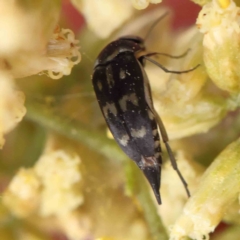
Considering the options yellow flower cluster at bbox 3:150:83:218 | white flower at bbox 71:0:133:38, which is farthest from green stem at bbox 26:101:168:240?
white flower at bbox 71:0:133:38

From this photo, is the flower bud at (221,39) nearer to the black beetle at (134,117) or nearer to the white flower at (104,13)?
the black beetle at (134,117)

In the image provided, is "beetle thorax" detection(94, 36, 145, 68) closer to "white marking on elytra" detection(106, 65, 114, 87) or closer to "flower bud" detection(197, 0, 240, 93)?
"white marking on elytra" detection(106, 65, 114, 87)

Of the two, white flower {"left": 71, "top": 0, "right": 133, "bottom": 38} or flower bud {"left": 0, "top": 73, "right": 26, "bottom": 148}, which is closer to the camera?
flower bud {"left": 0, "top": 73, "right": 26, "bottom": 148}

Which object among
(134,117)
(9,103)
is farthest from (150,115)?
(9,103)

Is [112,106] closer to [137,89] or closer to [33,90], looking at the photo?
[137,89]

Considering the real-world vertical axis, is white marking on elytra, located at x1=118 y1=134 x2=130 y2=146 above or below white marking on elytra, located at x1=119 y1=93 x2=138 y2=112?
below

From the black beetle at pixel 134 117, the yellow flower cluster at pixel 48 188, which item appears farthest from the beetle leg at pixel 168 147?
the yellow flower cluster at pixel 48 188
